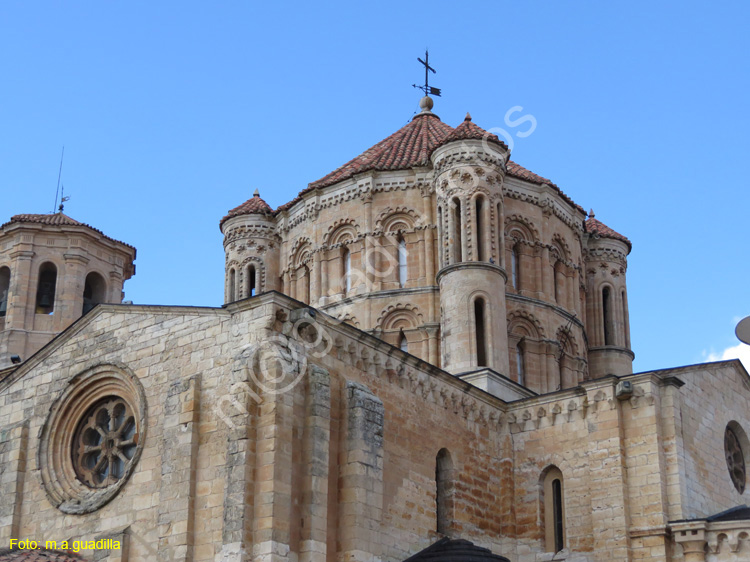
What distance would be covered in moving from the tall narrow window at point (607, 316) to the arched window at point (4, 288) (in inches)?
675

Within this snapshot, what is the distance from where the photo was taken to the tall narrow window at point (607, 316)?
32938 mm

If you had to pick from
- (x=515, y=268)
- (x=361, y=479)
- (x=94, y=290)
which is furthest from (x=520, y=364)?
(x=94, y=290)

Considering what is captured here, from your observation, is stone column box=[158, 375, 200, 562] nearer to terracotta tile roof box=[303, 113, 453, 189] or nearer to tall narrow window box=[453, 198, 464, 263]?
tall narrow window box=[453, 198, 464, 263]

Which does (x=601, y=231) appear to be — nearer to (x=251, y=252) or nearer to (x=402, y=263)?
(x=402, y=263)

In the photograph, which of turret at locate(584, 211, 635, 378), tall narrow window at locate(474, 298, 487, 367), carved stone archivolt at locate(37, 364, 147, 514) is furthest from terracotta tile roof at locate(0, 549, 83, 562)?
turret at locate(584, 211, 635, 378)

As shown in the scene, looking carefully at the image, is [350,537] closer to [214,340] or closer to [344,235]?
[214,340]

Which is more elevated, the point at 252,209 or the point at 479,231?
the point at 252,209

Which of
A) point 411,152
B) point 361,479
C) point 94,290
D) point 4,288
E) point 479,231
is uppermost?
point 411,152

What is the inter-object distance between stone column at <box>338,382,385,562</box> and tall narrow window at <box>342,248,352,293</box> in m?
9.72

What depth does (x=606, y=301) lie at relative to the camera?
33625mm

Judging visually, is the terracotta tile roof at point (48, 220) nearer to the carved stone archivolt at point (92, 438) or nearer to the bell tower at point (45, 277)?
the bell tower at point (45, 277)

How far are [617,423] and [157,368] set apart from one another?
928 centimetres

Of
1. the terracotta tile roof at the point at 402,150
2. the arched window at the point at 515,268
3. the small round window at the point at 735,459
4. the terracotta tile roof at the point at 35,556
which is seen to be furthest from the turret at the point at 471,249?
the terracotta tile roof at the point at 35,556

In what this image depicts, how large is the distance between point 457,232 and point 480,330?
2646mm
